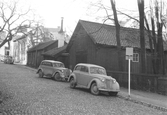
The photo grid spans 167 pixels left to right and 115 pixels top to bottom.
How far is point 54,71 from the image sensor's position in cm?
1905

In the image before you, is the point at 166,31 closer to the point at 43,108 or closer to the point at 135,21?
the point at 135,21

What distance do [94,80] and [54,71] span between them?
768cm

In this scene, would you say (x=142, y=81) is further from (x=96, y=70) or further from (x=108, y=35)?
(x=108, y=35)

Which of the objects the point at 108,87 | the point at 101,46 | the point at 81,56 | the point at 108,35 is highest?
the point at 108,35

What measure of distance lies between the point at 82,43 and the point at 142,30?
9.74m

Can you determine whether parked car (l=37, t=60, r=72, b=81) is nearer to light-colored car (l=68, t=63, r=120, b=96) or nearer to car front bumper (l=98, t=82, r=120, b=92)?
light-colored car (l=68, t=63, r=120, b=96)

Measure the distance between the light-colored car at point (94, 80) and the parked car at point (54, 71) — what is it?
4.06 m

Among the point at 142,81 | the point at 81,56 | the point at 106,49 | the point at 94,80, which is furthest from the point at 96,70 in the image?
the point at 81,56

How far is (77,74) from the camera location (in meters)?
13.9

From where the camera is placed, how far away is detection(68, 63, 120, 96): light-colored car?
38.7 ft

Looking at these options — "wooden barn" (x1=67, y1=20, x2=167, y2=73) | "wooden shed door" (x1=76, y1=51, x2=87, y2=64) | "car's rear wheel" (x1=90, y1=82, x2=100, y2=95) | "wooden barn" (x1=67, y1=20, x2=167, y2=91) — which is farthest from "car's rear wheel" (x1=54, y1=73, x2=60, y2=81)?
"car's rear wheel" (x1=90, y1=82, x2=100, y2=95)

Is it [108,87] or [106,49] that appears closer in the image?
[108,87]

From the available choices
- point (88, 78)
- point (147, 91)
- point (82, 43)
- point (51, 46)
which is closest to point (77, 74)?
point (88, 78)

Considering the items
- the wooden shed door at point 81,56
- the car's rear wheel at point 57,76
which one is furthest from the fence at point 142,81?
the wooden shed door at point 81,56
